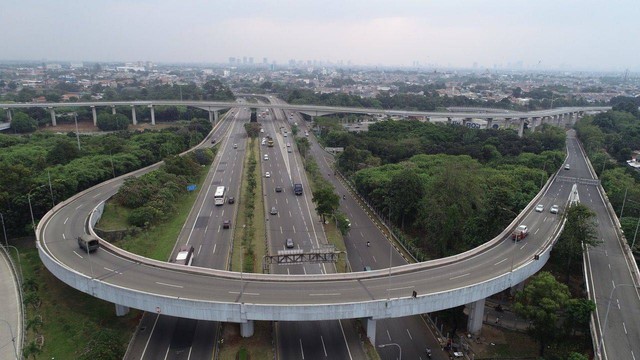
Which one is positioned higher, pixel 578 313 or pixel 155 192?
pixel 155 192

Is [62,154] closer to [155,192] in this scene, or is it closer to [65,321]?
[155,192]

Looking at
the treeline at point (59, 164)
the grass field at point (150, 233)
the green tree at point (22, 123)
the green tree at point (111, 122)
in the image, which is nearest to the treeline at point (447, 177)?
the grass field at point (150, 233)

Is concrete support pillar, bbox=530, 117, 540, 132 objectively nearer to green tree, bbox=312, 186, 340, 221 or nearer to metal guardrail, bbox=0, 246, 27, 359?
green tree, bbox=312, 186, 340, 221

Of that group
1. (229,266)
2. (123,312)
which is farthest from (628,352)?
(123,312)

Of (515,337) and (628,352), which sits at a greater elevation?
(628,352)

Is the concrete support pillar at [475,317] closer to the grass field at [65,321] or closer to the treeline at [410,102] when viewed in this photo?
the grass field at [65,321]

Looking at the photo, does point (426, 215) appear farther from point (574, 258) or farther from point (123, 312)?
point (123, 312)

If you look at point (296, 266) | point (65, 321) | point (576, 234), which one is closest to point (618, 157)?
point (576, 234)
